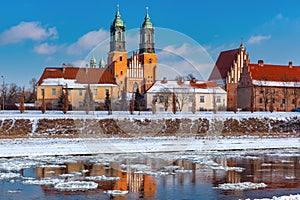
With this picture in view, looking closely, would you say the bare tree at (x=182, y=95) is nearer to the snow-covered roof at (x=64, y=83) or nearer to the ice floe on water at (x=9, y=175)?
the snow-covered roof at (x=64, y=83)

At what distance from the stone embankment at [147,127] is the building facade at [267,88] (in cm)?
2231

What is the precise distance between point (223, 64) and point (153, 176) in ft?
191

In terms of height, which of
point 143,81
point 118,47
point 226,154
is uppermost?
point 118,47

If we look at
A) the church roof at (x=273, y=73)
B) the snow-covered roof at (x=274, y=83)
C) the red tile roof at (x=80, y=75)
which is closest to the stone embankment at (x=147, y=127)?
the snow-covered roof at (x=274, y=83)

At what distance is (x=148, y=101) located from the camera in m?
62.4

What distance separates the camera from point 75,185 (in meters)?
13.8

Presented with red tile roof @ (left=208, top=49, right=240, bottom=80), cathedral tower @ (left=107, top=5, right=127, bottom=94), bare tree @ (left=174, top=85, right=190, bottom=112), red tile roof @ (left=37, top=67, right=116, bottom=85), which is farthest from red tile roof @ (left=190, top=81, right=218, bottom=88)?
red tile roof @ (left=37, top=67, right=116, bottom=85)

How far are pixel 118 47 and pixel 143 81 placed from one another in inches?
860

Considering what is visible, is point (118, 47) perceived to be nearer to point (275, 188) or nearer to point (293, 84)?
point (293, 84)

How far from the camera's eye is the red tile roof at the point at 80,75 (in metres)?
66.5

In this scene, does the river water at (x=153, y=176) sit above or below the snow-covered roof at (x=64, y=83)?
below

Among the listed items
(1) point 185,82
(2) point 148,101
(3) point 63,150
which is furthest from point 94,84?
(3) point 63,150

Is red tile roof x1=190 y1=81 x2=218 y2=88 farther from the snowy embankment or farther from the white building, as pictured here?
the snowy embankment

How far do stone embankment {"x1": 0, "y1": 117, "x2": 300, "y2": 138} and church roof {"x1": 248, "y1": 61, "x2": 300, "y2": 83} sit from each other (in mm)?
24594
